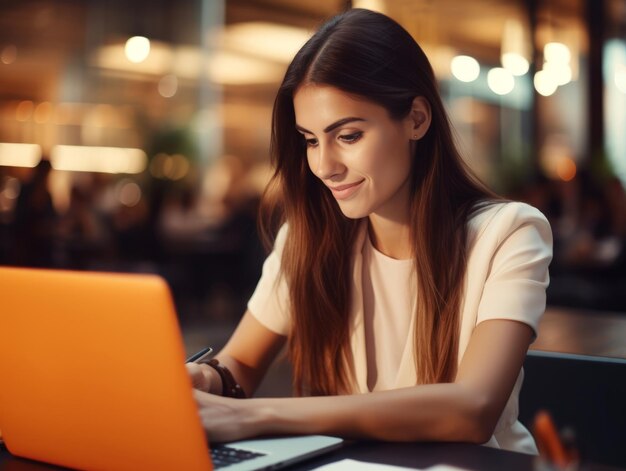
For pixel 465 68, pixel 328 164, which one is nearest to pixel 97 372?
pixel 328 164

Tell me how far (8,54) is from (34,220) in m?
4.23

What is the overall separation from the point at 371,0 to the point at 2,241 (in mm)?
5272

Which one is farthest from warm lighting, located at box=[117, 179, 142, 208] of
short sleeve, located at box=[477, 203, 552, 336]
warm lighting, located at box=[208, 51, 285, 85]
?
short sleeve, located at box=[477, 203, 552, 336]

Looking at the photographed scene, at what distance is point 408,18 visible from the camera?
10.4 meters

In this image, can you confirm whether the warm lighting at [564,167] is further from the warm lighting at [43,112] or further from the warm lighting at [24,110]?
the warm lighting at [24,110]

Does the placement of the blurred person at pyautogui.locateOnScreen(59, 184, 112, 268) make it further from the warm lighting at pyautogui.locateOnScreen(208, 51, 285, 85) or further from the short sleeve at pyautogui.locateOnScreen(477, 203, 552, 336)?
the short sleeve at pyautogui.locateOnScreen(477, 203, 552, 336)

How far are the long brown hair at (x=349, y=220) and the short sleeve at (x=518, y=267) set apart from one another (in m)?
0.09

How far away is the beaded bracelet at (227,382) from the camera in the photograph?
156cm

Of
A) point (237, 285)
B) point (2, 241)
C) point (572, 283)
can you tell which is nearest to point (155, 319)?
point (572, 283)

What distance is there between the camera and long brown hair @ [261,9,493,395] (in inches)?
62.7

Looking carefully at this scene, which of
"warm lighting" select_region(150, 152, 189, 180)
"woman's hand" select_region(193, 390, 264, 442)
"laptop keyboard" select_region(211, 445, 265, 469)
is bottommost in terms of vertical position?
"laptop keyboard" select_region(211, 445, 265, 469)

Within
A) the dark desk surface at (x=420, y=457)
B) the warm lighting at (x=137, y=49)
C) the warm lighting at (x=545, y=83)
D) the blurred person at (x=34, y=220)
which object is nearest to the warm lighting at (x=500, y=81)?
the warm lighting at (x=545, y=83)

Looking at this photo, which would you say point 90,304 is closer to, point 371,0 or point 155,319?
point 155,319

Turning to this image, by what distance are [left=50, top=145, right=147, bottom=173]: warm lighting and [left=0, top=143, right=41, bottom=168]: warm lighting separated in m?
0.23
